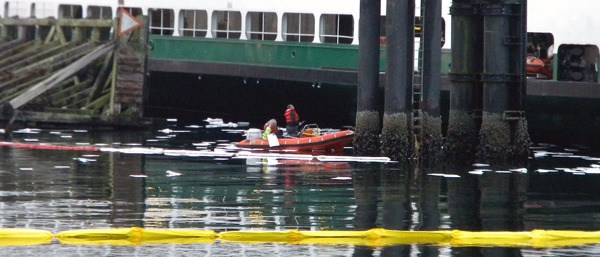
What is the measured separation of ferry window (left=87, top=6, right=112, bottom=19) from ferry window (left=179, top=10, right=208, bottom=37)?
129 inches

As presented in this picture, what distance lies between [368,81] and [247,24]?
40.5 ft

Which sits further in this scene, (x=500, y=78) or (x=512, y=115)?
(x=512, y=115)

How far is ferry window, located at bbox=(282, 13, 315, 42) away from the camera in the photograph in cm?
4075

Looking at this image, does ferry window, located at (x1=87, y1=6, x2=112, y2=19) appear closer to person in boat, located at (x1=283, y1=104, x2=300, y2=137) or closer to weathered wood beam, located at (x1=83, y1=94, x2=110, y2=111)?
weathered wood beam, located at (x1=83, y1=94, x2=110, y2=111)

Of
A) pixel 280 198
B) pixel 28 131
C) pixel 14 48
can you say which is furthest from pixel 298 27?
pixel 280 198

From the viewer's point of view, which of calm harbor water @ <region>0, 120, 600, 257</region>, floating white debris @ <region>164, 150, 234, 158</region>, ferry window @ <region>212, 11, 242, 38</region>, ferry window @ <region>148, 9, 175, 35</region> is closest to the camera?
calm harbor water @ <region>0, 120, 600, 257</region>

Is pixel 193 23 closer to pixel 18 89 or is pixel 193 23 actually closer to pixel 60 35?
pixel 60 35

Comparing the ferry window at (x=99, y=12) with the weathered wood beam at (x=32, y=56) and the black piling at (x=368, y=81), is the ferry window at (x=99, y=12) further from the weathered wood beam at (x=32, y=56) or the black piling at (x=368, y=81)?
the black piling at (x=368, y=81)

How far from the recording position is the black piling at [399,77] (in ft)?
96.8

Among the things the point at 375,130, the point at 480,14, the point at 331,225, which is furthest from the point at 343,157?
the point at 331,225

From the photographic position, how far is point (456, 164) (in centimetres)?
2977

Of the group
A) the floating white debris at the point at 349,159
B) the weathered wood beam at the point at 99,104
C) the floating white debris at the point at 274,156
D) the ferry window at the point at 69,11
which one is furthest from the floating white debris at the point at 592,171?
the ferry window at the point at 69,11

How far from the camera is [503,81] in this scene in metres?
29.6

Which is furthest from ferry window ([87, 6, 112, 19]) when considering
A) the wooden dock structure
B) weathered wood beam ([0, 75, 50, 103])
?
weathered wood beam ([0, 75, 50, 103])
